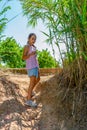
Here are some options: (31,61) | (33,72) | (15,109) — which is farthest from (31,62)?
(15,109)

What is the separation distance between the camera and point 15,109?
4629 mm

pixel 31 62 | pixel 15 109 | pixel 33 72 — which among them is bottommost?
pixel 15 109

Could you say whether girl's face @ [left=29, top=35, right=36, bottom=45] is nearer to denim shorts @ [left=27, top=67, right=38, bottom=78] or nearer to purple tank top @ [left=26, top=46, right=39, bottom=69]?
purple tank top @ [left=26, top=46, right=39, bottom=69]

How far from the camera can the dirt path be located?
14.3 feet

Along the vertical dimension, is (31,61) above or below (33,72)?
above

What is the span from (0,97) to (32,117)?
544mm

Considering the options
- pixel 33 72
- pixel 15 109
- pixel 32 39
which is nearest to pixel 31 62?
pixel 33 72

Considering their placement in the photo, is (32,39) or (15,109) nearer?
(15,109)

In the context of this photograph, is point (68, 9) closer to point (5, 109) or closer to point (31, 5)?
point (31, 5)

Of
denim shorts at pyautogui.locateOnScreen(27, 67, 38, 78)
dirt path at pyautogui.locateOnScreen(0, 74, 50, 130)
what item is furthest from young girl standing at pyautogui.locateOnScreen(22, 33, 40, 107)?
dirt path at pyautogui.locateOnScreen(0, 74, 50, 130)

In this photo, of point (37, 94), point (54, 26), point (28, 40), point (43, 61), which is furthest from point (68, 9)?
point (43, 61)

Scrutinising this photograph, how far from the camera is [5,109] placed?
4594 mm

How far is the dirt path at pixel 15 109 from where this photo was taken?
14.3ft

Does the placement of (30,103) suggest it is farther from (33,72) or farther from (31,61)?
(31,61)
